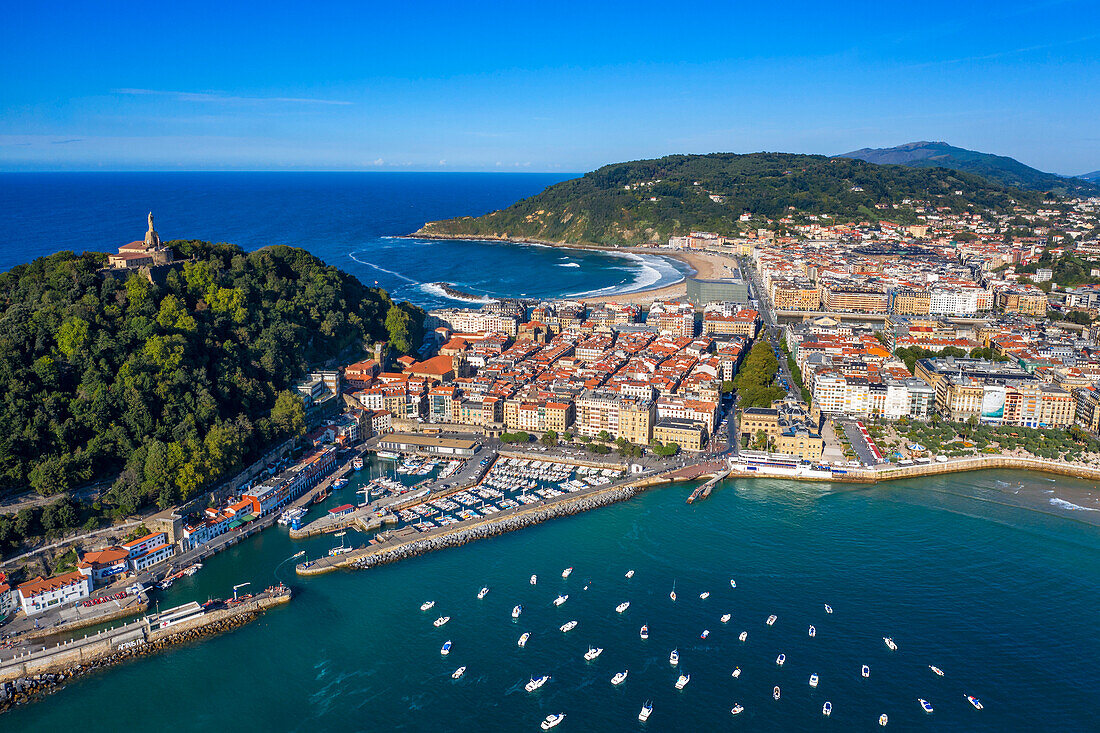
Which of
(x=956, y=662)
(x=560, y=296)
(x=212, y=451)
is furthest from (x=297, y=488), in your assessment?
A: (x=560, y=296)

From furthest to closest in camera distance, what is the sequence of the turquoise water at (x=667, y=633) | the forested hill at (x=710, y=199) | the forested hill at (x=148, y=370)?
1. the forested hill at (x=710, y=199)
2. the forested hill at (x=148, y=370)
3. the turquoise water at (x=667, y=633)

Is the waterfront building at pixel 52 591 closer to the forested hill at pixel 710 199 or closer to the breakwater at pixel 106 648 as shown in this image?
the breakwater at pixel 106 648

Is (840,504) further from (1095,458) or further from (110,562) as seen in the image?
(110,562)

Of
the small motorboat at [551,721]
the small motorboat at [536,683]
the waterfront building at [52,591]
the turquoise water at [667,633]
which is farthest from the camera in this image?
the waterfront building at [52,591]

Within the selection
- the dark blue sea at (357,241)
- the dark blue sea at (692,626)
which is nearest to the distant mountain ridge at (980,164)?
the dark blue sea at (357,241)

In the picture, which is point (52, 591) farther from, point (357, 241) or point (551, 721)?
point (357, 241)

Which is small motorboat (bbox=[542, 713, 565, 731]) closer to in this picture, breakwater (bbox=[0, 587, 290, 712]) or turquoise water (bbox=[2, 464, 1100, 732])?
turquoise water (bbox=[2, 464, 1100, 732])

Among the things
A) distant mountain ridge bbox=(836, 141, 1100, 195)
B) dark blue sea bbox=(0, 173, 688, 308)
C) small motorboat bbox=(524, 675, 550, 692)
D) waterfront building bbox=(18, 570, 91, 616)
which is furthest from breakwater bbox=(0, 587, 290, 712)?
distant mountain ridge bbox=(836, 141, 1100, 195)
